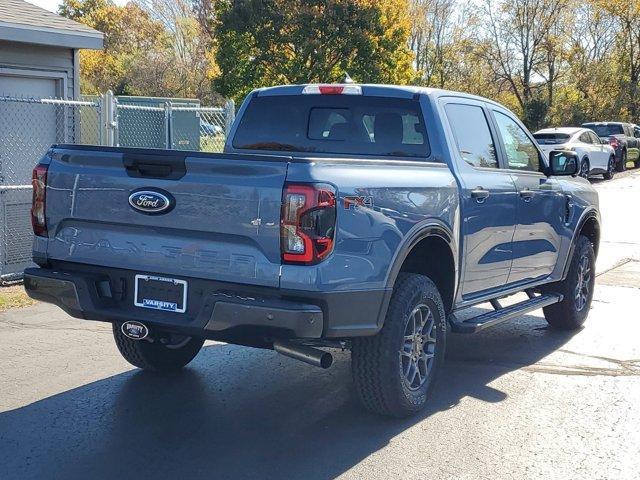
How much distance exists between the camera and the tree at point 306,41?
23359 mm

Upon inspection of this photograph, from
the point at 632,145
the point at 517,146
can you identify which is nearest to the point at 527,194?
the point at 517,146

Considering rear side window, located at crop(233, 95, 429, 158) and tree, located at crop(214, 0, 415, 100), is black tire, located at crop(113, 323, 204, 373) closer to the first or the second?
rear side window, located at crop(233, 95, 429, 158)

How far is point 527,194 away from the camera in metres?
6.38

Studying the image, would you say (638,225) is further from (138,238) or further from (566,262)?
(138,238)

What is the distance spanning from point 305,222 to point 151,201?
2.97 ft

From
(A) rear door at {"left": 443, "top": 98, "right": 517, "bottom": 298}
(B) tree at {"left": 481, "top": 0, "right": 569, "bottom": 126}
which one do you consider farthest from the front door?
(B) tree at {"left": 481, "top": 0, "right": 569, "bottom": 126}

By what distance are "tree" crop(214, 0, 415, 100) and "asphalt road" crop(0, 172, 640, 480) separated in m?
17.7

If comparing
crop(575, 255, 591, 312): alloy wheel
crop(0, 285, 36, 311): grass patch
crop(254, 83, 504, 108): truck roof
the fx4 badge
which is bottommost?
crop(0, 285, 36, 311): grass patch

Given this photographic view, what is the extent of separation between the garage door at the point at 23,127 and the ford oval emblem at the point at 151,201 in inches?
256

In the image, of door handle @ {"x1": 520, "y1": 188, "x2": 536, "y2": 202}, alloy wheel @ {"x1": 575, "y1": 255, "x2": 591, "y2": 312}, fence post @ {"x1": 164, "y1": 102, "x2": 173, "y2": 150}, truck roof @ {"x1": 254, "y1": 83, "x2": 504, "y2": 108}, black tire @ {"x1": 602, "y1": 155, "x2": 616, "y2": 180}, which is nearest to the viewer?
truck roof @ {"x1": 254, "y1": 83, "x2": 504, "y2": 108}

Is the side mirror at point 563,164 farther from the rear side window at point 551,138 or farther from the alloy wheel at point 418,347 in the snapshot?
the rear side window at point 551,138

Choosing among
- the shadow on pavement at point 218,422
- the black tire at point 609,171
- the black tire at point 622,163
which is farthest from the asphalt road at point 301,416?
the black tire at point 622,163

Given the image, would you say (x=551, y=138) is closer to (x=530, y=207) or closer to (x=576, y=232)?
(x=576, y=232)

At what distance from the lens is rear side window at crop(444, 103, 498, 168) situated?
19.0ft
